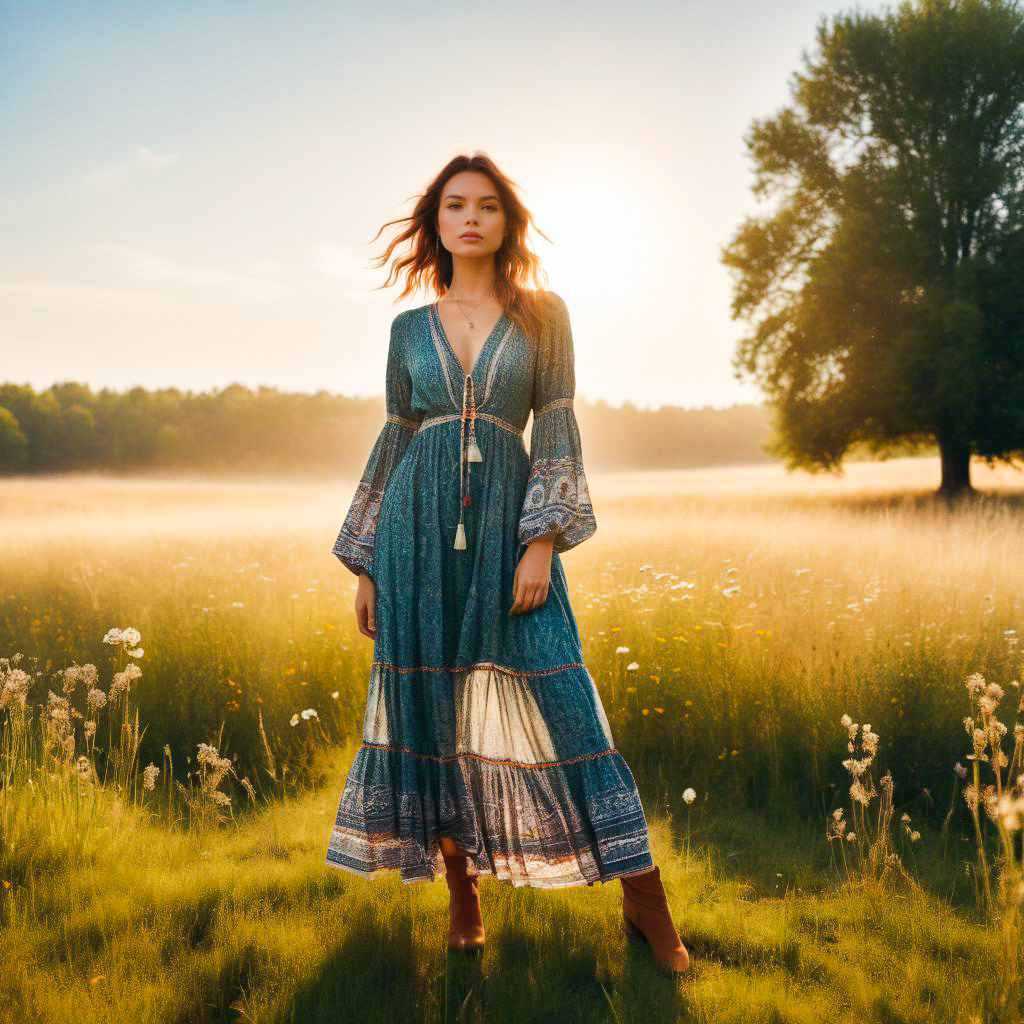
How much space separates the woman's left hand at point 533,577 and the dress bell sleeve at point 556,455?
1.4 inches

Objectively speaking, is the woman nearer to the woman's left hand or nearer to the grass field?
the woman's left hand

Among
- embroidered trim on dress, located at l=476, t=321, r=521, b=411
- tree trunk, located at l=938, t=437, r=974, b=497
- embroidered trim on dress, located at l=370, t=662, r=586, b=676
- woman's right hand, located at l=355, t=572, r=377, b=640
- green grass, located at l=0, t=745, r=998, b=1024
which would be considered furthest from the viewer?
tree trunk, located at l=938, t=437, r=974, b=497

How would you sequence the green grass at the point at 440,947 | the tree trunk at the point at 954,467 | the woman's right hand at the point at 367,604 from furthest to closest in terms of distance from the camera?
the tree trunk at the point at 954,467 → the woman's right hand at the point at 367,604 → the green grass at the point at 440,947

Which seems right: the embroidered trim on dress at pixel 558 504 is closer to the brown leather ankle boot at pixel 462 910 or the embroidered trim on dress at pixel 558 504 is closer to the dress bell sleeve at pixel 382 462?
the dress bell sleeve at pixel 382 462

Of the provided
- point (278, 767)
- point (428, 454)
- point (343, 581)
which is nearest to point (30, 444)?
point (343, 581)

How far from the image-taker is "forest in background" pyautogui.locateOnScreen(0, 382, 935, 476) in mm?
29391

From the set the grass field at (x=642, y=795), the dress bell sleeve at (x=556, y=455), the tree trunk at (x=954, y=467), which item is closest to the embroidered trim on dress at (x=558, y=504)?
the dress bell sleeve at (x=556, y=455)

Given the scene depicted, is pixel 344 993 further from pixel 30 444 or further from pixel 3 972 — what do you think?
pixel 30 444

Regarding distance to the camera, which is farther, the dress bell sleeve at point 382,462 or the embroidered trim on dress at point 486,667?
the dress bell sleeve at point 382,462

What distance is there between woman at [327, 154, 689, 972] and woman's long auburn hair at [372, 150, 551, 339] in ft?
0.03

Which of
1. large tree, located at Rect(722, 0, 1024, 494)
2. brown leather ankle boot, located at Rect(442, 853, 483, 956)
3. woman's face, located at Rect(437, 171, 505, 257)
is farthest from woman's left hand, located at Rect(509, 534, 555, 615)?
large tree, located at Rect(722, 0, 1024, 494)

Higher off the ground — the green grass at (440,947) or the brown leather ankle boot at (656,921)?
the brown leather ankle boot at (656,921)

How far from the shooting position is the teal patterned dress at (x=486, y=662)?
2.48 m

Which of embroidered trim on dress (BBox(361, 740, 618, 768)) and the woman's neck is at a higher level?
the woman's neck
